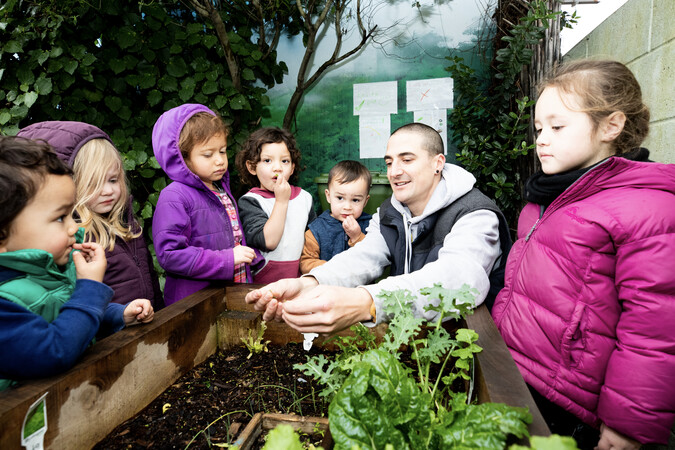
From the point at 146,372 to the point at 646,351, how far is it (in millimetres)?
1492

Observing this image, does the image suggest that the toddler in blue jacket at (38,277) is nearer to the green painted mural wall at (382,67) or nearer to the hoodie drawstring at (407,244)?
the hoodie drawstring at (407,244)

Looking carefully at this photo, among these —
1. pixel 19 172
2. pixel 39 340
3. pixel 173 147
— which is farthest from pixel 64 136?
pixel 39 340

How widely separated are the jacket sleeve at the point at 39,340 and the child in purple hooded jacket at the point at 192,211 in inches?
34.2

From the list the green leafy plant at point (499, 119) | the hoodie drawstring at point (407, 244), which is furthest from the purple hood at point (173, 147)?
the green leafy plant at point (499, 119)

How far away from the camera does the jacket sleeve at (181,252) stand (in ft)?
6.41

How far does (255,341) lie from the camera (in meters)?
1.64

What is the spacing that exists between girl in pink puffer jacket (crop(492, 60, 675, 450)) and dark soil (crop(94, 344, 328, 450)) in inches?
30.7

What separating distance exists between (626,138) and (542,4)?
6.90 ft

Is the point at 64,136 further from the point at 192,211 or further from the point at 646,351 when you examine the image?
the point at 646,351

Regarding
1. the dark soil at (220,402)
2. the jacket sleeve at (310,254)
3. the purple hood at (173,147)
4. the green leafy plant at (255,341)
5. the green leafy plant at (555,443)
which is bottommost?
the dark soil at (220,402)

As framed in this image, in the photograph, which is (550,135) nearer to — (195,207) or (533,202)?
(533,202)

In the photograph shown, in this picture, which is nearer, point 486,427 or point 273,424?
point 486,427

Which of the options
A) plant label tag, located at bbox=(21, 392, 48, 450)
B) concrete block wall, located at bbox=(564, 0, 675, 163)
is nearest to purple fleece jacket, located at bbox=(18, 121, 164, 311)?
plant label tag, located at bbox=(21, 392, 48, 450)

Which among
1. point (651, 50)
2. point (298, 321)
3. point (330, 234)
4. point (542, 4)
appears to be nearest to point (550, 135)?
point (651, 50)
